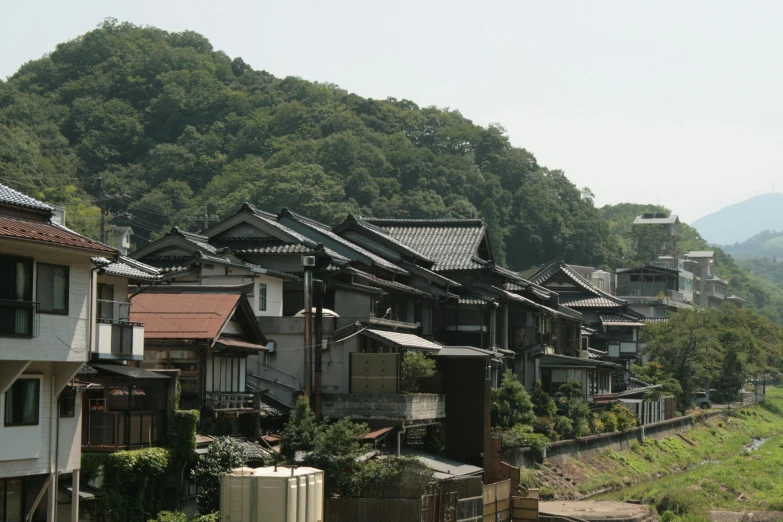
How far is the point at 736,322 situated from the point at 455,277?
153ft

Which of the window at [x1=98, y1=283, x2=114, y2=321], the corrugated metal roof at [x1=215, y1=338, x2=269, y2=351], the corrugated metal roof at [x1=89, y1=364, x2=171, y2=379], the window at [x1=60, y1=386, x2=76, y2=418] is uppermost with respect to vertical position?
the window at [x1=98, y1=283, x2=114, y2=321]

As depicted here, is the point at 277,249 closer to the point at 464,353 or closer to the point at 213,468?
the point at 464,353

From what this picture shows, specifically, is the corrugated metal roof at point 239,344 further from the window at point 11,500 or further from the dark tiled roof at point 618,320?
the dark tiled roof at point 618,320

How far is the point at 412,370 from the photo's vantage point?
39812mm

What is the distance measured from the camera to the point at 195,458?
96.9 ft

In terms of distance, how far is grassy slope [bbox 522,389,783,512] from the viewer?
47500mm

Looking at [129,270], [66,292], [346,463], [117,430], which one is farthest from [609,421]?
[66,292]

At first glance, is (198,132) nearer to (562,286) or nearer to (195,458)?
(562,286)

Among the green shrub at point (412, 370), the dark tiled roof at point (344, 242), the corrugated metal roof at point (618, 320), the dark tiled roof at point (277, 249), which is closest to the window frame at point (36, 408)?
the green shrub at point (412, 370)

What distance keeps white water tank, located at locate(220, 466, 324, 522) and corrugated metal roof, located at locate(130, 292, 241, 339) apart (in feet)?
26.7

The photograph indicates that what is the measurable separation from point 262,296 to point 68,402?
1651cm

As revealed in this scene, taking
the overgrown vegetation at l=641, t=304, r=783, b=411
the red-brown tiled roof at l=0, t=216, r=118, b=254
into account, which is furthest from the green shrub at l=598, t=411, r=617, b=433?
the red-brown tiled roof at l=0, t=216, r=118, b=254

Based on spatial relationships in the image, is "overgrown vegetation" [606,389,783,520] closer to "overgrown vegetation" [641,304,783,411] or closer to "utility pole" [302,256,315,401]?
"overgrown vegetation" [641,304,783,411]

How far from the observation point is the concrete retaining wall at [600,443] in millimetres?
47094
